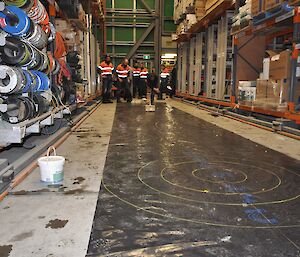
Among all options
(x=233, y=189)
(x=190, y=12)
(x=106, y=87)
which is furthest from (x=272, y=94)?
(x=106, y=87)

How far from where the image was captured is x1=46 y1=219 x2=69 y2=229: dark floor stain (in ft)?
6.00

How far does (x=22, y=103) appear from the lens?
130 inches

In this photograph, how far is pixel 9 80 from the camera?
10.0 feet

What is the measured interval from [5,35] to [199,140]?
2882 mm

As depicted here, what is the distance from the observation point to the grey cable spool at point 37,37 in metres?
3.60

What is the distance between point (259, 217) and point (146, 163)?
1.52 metres

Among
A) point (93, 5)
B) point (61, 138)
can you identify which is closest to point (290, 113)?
point (61, 138)

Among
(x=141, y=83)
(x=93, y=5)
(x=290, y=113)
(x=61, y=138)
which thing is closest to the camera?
(x=61, y=138)

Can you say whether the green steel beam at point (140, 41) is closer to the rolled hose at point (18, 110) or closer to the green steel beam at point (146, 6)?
the green steel beam at point (146, 6)

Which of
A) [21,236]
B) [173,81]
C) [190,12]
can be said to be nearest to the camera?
[21,236]

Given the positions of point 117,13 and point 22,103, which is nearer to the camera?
point 22,103

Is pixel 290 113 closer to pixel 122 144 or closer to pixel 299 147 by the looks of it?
pixel 299 147

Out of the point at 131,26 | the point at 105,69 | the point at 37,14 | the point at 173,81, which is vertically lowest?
the point at 173,81

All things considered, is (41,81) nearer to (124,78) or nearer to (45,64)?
(45,64)
